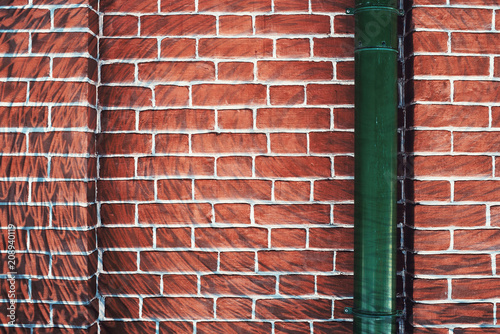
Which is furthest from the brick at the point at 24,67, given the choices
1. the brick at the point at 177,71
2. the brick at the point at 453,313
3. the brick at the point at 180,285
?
the brick at the point at 453,313

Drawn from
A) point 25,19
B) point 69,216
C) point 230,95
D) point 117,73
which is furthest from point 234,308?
point 25,19

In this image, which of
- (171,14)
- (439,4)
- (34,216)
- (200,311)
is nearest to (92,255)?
(34,216)

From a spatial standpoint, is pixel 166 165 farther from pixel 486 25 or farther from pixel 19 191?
pixel 486 25

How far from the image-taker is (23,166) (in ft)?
4.31

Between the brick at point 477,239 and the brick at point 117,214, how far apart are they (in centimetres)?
128

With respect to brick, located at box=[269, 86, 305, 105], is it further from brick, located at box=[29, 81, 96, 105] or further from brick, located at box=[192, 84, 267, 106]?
brick, located at box=[29, 81, 96, 105]

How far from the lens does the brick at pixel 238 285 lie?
137 centimetres

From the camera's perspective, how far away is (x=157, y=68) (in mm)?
1402

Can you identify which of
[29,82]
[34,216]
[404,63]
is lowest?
[34,216]

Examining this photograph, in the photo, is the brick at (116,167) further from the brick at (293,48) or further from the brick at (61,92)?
the brick at (293,48)

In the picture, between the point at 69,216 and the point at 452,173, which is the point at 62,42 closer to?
the point at 69,216

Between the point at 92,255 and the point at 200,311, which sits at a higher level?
the point at 92,255

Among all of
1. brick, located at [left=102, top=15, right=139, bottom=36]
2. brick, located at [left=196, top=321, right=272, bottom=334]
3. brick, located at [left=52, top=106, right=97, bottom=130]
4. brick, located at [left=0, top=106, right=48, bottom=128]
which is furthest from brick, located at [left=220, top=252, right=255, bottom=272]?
brick, located at [left=102, top=15, right=139, bottom=36]

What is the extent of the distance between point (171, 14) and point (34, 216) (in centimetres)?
98
